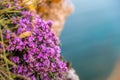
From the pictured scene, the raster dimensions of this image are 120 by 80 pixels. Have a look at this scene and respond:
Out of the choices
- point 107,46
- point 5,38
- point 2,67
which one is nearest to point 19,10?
point 5,38

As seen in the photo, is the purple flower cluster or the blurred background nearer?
the purple flower cluster

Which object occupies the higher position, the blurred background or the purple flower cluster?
the blurred background

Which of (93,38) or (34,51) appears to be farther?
(93,38)

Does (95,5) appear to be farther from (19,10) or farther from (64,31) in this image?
(19,10)

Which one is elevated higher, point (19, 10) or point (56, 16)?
point (56, 16)

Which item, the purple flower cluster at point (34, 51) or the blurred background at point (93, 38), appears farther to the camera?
the blurred background at point (93, 38)
